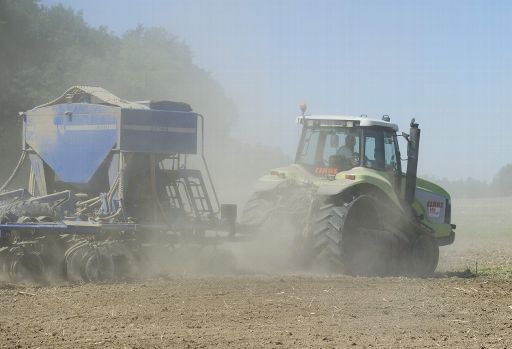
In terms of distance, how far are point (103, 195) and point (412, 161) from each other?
211 inches

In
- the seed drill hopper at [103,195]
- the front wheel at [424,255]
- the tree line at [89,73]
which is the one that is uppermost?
the tree line at [89,73]

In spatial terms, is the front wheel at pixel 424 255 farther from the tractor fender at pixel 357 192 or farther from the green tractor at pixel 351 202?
the tractor fender at pixel 357 192

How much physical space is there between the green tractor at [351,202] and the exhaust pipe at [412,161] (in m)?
0.02

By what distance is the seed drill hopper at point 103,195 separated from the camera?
37.3 ft

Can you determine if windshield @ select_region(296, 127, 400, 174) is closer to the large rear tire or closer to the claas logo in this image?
the claas logo

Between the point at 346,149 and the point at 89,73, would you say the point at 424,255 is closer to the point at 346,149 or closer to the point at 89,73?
the point at 346,149

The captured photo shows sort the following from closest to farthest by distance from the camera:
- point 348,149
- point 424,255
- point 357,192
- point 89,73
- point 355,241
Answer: point 355,241 → point 357,192 → point 348,149 → point 424,255 → point 89,73

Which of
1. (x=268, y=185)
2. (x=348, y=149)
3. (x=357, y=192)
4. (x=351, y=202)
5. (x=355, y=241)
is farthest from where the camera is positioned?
(x=268, y=185)

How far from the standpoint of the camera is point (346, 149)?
13.9 meters

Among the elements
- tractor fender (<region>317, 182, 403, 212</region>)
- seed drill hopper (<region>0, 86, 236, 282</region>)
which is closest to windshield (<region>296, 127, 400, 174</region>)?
tractor fender (<region>317, 182, 403, 212</region>)

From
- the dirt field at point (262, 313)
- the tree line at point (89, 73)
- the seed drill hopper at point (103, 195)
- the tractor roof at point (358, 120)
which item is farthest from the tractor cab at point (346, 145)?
the tree line at point (89, 73)

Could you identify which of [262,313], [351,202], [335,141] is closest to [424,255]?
[351,202]

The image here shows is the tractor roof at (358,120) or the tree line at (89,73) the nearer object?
the tractor roof at (358,120)

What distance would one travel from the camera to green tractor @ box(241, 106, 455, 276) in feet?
42.6
